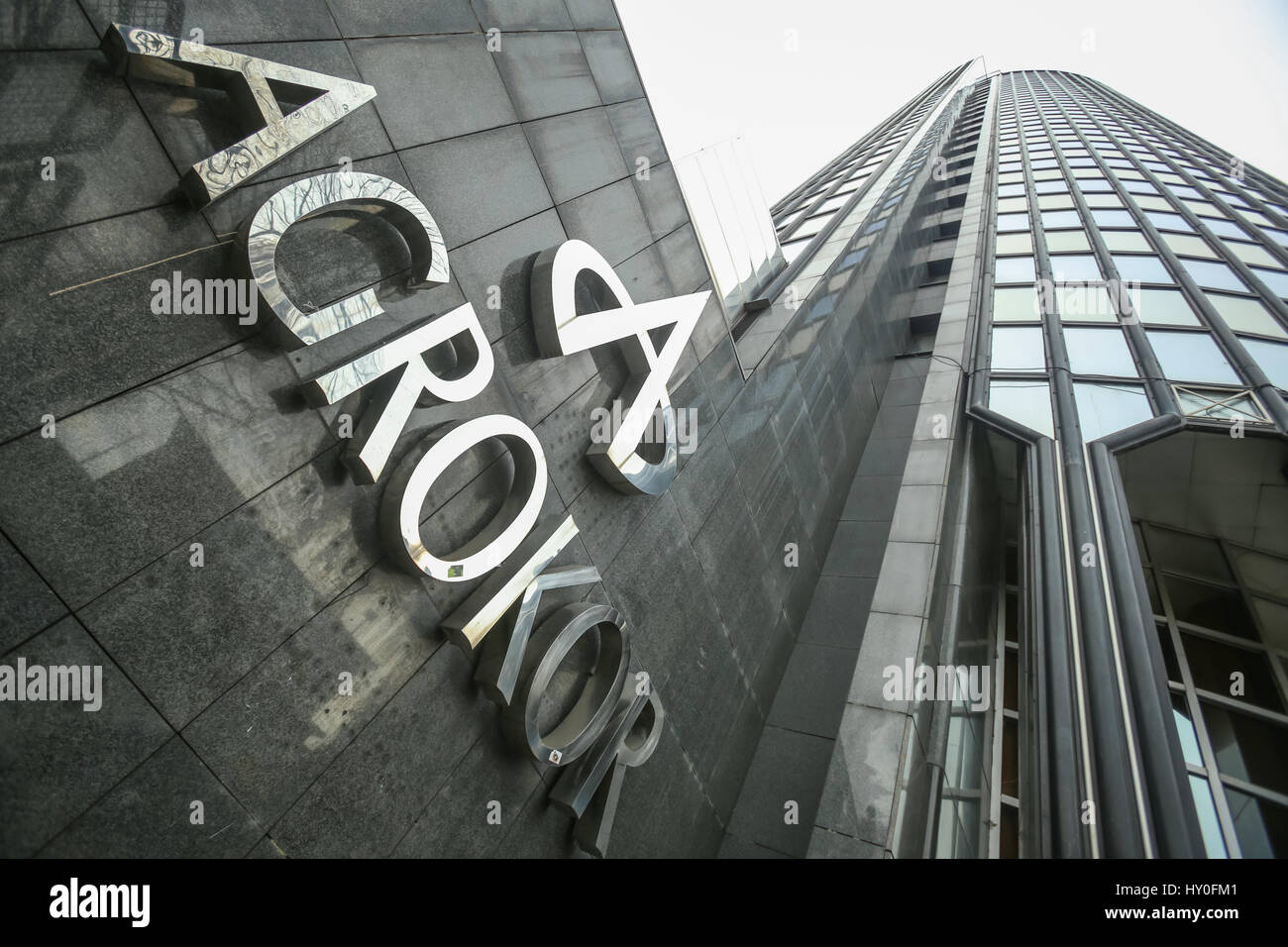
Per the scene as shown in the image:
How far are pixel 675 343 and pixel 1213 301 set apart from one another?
1635 cm

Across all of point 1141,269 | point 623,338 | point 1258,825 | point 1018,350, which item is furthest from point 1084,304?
point 623,338

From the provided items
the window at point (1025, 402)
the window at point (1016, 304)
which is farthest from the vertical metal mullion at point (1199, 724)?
the window at point (1016, 304)

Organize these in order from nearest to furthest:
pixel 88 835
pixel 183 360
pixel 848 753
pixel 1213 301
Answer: pixel 88 835 → pixel 183 360 → pixel 848 753 → pixel 1213 301

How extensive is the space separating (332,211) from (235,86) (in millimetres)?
877

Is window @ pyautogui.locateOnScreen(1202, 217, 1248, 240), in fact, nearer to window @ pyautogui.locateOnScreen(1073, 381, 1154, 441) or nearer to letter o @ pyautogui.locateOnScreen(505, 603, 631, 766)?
window @ pyautogui.locateOnScreen(1073, 381, 1154, 441)

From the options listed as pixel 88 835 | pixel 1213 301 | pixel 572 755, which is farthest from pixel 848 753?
pixel 1213 301

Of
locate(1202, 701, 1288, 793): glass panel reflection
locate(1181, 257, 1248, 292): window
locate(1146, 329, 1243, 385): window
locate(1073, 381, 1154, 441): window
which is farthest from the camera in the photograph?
→ locate(1181, 257, 1248, 292): window

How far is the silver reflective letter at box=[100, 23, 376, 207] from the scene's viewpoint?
11.0 ft

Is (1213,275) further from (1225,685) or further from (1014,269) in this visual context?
(1225,685)

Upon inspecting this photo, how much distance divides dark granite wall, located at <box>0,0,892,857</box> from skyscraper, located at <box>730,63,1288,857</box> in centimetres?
411

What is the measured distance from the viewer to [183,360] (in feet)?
11.8

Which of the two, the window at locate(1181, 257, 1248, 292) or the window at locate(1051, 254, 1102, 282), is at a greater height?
the window at locate(1051, 254, 1102, 282)

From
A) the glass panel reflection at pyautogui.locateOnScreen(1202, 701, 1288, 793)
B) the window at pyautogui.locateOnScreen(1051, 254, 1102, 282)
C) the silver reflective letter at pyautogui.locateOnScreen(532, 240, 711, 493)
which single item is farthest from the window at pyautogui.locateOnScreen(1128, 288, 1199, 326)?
the silver reflective letter at pyautogui.locateOnScreen(532, 240, 711, 493)
